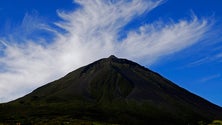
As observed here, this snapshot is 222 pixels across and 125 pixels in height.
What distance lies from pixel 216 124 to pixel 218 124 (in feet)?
1.04

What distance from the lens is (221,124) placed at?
58031mm

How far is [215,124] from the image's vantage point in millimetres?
58719

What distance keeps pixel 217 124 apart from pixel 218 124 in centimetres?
18

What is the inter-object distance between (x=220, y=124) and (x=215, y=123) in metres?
2.30

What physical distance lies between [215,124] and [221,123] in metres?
1.02

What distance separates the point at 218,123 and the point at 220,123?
0.71 meters

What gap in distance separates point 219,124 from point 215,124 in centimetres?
71

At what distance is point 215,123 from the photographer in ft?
199

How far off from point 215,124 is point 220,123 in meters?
0.77

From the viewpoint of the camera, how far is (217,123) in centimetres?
5931

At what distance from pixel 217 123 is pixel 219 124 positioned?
1.13 meters

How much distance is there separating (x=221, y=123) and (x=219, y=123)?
0.83 m

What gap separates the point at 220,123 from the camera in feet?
192

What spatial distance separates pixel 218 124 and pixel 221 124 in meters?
0.44
